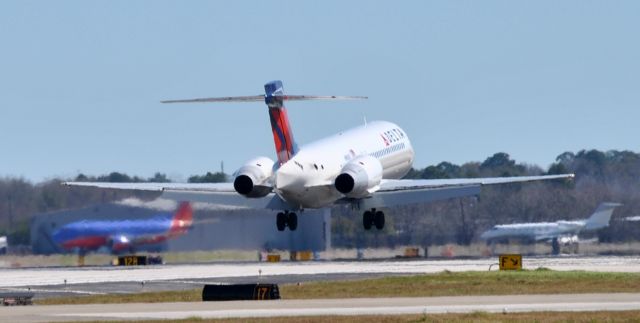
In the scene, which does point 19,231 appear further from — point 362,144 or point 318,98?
point 318,98

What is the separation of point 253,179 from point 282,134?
3550 millimetres

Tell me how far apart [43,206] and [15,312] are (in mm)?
60979

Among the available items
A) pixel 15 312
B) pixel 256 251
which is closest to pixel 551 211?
pixel 256 251

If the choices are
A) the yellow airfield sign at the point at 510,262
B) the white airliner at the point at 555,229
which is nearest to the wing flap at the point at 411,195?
the yellow airfield sign at the point at 510,262

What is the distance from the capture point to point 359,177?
69312mm

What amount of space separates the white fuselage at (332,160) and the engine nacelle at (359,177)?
0.82 meters

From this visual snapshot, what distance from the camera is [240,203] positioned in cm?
8062

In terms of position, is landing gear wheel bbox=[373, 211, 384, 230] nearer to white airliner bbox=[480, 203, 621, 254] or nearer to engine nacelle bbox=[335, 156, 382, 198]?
engine nacelle bbox=[335, 156, 382, 198]

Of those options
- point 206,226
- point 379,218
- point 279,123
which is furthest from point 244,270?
point 279,123

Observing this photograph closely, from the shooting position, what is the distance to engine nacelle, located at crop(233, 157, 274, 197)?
64.9 meters

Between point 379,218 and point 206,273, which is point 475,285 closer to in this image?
point 379,218

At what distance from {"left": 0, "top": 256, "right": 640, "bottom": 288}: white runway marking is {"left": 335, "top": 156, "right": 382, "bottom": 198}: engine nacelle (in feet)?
24.1

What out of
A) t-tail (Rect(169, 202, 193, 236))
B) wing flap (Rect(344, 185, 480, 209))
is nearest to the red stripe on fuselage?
wing flap (Rect(344, 185, 480, 209))

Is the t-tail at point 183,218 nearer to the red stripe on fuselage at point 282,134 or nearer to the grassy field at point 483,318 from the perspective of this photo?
the red stripe on fuselage at point 282,134
